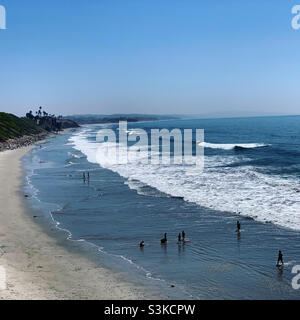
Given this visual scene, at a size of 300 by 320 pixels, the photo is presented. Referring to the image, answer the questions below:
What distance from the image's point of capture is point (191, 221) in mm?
30656

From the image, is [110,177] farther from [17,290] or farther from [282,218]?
[17,290]

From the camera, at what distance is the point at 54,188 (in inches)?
1784

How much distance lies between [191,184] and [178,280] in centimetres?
2524

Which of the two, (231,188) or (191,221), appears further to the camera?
(231,188)

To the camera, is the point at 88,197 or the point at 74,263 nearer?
the point at 74,263

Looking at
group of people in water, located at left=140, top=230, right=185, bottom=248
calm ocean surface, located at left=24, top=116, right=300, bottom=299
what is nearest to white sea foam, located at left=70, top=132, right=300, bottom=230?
calm ocean surface, located at left=24, top=116, right=300, bottom=299

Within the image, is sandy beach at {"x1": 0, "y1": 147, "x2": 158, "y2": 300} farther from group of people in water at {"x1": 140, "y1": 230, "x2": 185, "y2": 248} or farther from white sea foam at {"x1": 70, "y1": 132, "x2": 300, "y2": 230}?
white sea foam at {"x1": 70, "y1": 132, "x2": 300, "y2": 230}

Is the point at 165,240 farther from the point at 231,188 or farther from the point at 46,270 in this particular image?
the point at 231,188

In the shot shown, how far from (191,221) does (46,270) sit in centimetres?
1292
